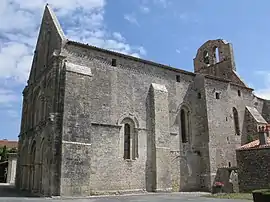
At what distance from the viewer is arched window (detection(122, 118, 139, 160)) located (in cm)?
1900

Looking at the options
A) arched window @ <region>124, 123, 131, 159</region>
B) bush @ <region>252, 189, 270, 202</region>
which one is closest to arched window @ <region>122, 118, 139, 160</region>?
arched window @ <region>124, 123, 131, 159</region>

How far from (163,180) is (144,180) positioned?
125 centimetres

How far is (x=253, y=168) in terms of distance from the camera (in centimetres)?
1831

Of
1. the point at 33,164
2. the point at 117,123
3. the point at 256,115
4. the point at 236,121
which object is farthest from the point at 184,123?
the point at 33,164

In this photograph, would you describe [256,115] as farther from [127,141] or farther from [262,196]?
[262,196]

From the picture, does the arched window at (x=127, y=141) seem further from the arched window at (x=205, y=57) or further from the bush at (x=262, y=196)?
the arched window at (x=205, y=57)

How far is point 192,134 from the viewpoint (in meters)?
22.6

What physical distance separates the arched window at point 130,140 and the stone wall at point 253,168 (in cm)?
679

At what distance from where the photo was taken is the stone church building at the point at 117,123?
16.1 m

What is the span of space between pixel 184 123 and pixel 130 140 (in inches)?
213

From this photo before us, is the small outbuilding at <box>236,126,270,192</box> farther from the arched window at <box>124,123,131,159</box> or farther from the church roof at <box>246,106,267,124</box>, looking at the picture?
the arched window at <box>124,123,131,159</box>

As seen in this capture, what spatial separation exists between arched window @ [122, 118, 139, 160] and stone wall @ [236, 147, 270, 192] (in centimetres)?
679

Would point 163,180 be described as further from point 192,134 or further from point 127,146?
point 192,134

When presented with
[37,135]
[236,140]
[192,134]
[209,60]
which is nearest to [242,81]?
[209,60]
